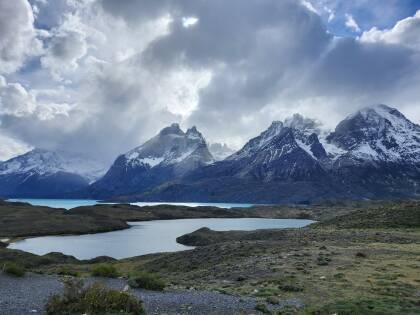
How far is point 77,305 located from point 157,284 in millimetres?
10469

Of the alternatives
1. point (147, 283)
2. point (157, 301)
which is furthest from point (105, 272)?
point (157, 301)

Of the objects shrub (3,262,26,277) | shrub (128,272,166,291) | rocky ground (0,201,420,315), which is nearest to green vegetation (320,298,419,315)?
rocky ground (0,201,420,315)

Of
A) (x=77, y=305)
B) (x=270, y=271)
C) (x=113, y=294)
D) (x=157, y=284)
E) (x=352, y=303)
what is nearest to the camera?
(x=77, y=305)

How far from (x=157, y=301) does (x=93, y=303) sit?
17.2 ft

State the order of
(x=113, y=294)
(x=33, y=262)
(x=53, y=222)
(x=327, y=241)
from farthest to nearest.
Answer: (x=53, y=222), (x=33, y=262), (x=327, y=241), (x=113, y=294)

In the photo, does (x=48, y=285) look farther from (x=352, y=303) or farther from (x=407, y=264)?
(x=407, y=264)

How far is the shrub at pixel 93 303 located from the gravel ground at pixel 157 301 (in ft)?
3.85

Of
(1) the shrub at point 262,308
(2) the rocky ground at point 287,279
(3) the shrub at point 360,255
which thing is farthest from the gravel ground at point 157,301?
(3) the shrub at point 360,255

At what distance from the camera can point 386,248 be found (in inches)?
2025

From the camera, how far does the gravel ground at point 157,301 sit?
21.6 m

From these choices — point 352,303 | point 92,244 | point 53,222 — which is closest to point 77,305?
point 352,303

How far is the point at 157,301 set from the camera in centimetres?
2408

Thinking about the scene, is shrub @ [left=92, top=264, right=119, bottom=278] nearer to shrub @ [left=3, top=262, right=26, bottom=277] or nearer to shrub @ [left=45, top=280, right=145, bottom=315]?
shrub @ [left=3, top=262, right=26, bottom=277]

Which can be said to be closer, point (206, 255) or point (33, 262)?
point (206, 255)
